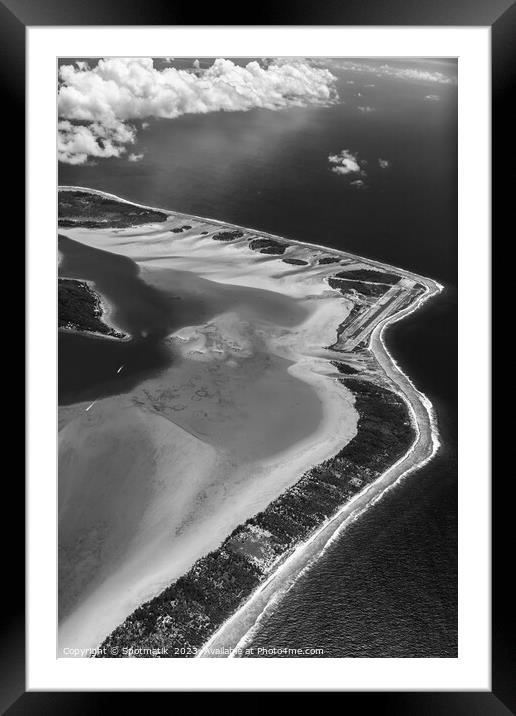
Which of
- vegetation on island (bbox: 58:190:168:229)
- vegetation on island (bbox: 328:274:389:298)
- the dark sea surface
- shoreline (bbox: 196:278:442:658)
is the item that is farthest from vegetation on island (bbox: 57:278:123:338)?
shoreline (bbox: 196:278:442:658)

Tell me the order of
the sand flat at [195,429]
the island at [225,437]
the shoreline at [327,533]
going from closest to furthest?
the shoreline at [327,533], the island at [225,437], the sand flat at [195,429]

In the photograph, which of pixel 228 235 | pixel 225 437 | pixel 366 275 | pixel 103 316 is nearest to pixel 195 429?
pixel 225 437

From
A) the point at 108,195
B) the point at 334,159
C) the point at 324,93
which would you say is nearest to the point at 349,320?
the point at 334,159

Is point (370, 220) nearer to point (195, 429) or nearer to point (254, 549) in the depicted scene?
point (195, 429)

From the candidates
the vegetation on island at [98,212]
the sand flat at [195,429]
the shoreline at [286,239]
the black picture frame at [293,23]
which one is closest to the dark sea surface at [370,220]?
the shoreline at [286,239]

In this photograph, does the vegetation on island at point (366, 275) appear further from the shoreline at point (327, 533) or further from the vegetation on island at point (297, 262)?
the shoreline at point (327, 533)

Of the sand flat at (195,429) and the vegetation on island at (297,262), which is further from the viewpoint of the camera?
the vegetation on island at (297,262)
